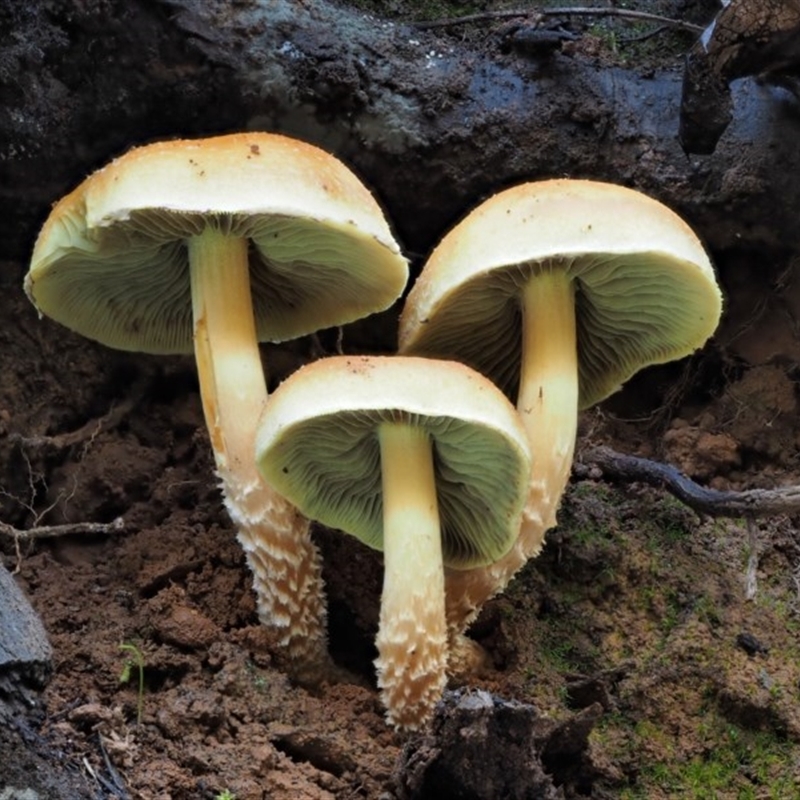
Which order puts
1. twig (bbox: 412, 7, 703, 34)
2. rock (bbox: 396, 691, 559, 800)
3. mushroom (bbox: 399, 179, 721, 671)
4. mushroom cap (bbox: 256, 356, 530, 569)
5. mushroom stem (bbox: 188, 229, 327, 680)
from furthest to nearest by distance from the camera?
1. twig (bbox: 412, 7, 703, 34)
2. mushroom stem (bbox: 188, 229, 327, 680)
3. mushroom (bbox: 399, 179, 721, 671)
4. mushroom cap (bbox: 256, 356, 530, 569)
5. rock (bbox: 396, 691, 559, 800)

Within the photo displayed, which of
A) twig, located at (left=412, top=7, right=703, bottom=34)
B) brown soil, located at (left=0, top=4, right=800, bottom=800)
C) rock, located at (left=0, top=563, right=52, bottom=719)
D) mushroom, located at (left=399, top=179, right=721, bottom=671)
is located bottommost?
brown soil, located at (left=0, top=4, right=800, bottom=800)

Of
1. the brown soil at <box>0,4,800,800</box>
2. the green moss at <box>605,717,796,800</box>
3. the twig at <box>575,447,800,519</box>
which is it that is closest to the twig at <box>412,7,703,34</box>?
the brown soil at <box>0,4,800,800</box>

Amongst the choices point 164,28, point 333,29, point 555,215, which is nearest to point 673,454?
point 555,215

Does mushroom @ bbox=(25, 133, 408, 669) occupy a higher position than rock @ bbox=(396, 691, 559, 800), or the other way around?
mushroom @ bbox=(25, 133, 408, 669)

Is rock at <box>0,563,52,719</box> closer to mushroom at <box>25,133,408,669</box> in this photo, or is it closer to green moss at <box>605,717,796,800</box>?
mushroom at <box>25,133,408,669</box>

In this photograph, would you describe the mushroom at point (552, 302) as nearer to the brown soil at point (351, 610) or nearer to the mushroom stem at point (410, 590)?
the mushroom stem at point (410, 590)

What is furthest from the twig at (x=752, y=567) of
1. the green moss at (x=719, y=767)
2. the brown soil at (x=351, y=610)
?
the green moss at (x=719, y=767)

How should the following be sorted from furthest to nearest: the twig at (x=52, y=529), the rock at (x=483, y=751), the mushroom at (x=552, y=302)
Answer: the twig at (x=52, y=529) → the mushroom at (x=552, y=302) → the rock at (x=483, y=751)

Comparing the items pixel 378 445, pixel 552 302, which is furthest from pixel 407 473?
pixel 552 302
